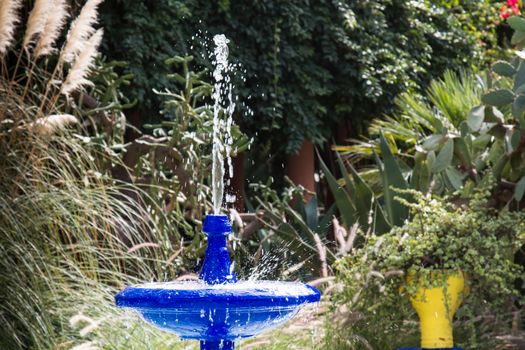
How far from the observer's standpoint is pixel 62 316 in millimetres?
4000

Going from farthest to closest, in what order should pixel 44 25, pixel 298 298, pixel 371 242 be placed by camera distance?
pixel 44 25 → pixel 371 242 → pixel 298 298

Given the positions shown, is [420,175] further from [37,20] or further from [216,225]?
[216,225]

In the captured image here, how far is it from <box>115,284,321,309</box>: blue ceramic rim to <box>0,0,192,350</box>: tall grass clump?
97 cm

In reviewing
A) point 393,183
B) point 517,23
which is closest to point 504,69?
point 517,23

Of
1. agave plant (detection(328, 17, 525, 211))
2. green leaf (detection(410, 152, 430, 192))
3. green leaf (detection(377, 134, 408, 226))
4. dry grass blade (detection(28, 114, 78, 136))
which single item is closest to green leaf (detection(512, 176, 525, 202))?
agave plant (detection(328, 17, 525, 211))

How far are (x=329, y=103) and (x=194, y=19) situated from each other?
1778 mm

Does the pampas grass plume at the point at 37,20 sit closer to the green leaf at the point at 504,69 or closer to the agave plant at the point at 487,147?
the agave plant at the point at 487,147

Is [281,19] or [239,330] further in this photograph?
Answer: [281,19]

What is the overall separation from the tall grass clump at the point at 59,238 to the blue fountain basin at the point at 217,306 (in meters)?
0.87

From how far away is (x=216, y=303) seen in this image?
262 cm

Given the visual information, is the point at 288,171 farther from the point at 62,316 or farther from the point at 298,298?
the point at 298,298

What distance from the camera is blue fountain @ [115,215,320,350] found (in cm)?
263

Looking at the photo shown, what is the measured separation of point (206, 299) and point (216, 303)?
33mm

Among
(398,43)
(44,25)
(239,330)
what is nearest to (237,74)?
(398,43)
